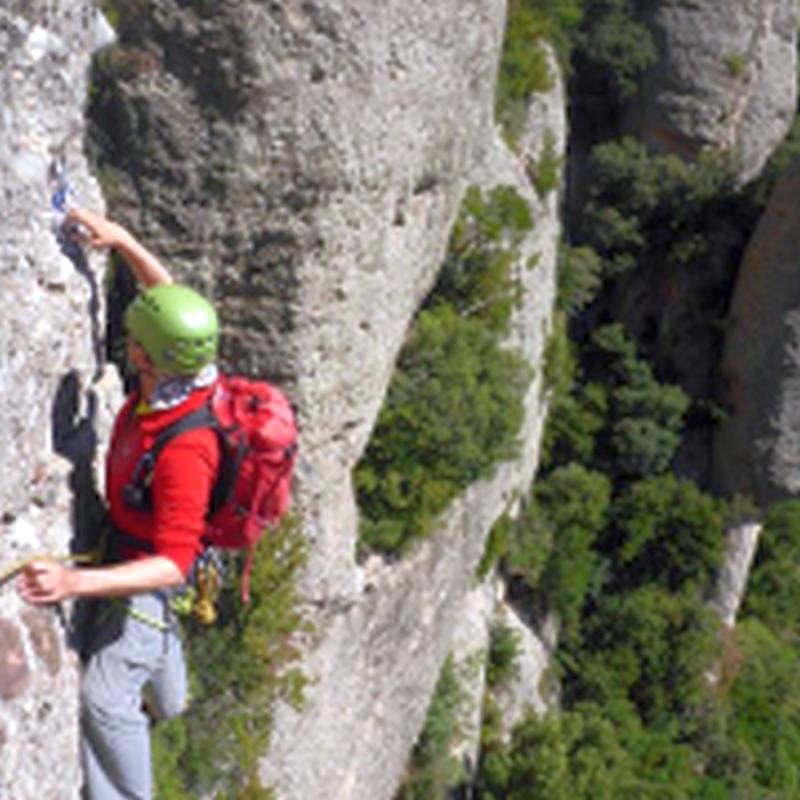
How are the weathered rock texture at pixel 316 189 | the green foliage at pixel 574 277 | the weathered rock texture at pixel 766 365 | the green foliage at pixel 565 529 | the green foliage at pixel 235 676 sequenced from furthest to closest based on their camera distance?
the weathered rock texture at pixel 766 365
the green foliage at pixel 574 277
the green foliage at pixel 565 529
the green foliage at pixel 235 676
the weathered rock texture at pixel 316 189

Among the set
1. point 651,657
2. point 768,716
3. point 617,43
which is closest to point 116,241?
point 651,657

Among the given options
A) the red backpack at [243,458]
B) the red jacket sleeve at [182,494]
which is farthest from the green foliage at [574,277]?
the red jacket sleeve at [182,494]

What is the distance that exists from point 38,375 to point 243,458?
0.78 metres

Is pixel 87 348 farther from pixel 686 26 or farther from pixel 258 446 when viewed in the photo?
pixel 686 26

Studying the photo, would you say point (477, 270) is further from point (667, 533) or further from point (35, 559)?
point (667, 533)

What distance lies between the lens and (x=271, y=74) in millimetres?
6012

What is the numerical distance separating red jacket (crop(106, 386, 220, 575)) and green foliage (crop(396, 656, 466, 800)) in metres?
8.91

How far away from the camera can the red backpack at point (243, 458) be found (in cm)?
375

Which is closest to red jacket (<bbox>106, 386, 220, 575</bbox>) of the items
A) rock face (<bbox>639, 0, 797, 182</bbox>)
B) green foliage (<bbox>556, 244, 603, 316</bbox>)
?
green foliage (<bbox>556, 244, 603, 316</bbox>)

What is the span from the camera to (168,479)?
362 cm

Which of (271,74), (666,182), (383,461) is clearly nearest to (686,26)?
(666,182)

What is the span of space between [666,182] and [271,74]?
533 inches

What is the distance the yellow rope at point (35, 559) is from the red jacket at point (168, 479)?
20 centimetres

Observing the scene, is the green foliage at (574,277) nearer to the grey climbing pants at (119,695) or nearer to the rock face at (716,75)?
the rock face at (716,75)
